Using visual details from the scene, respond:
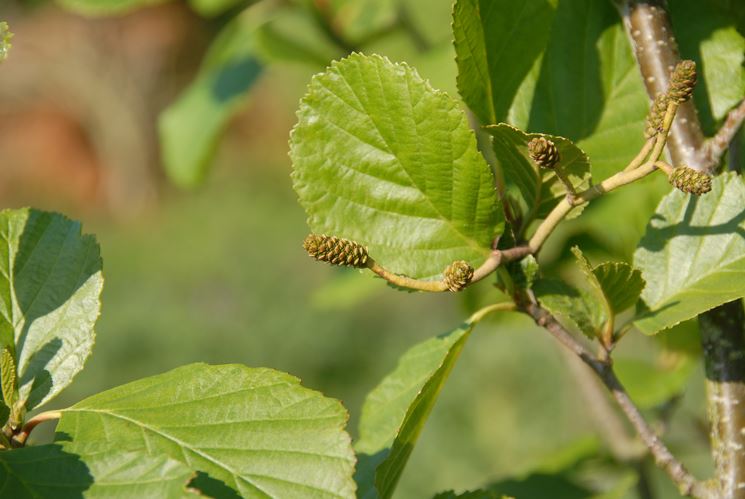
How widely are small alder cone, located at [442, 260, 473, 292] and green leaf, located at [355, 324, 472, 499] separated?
79mm

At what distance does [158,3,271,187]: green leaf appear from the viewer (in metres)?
2.20

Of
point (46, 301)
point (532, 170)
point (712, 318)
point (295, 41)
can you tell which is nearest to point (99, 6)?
point (295, 41)

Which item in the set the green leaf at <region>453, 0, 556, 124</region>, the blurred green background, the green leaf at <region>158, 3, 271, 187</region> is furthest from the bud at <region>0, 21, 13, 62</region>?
the green leaf at <region>158, 3, 271, 187</region>

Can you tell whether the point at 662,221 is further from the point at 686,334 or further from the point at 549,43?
the point at 686,334

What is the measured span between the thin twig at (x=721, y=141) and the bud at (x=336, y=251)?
14.0 inches

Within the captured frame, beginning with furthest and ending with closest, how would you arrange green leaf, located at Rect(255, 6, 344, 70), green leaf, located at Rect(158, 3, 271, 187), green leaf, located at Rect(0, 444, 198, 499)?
green leaf, located at Rect(158, 3, 271, 187)
green leaf, located at Rect(255, 6, 344, 70)
green leaf, located at Rect(0, 444, 198, 499)

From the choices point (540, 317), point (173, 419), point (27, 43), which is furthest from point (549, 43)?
point (27, 43)

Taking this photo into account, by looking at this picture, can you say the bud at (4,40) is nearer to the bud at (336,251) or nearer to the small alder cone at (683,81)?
the bud at (336,251)

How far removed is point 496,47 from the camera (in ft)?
2.79

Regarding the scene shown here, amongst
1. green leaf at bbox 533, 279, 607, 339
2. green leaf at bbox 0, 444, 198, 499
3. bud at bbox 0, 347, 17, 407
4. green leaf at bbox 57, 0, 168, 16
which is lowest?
green leaf at bbox 533, 279, 607, 339

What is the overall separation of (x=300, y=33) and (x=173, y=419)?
5.59ft

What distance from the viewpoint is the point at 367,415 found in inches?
40.1

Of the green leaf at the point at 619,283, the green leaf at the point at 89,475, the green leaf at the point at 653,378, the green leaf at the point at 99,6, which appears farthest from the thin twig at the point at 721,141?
the green leaf at the point at 99,6

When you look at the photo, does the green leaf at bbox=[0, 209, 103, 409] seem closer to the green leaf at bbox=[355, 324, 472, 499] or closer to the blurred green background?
the green leaf at bbox=[355, 324, 472, 499]
